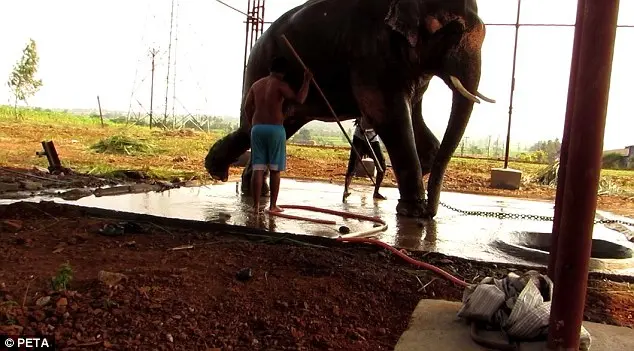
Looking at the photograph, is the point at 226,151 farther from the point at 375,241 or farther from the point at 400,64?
the point at 375,241

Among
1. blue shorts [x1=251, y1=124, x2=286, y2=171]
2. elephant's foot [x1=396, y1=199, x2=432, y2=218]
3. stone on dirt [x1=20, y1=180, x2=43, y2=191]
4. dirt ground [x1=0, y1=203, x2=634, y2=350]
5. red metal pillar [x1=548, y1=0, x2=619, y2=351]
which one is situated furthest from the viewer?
stone on dirt [x1=20, y1=180, x2=43, y2=191]

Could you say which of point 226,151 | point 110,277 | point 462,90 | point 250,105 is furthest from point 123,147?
point 110,277

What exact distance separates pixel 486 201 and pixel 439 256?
4.57 m

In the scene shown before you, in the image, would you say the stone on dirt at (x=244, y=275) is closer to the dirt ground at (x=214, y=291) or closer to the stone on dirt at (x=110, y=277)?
the dirt ground at (x=214, y=291)

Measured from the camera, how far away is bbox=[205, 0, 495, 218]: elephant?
617 centimetres

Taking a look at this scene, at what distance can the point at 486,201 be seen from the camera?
878 centimetres

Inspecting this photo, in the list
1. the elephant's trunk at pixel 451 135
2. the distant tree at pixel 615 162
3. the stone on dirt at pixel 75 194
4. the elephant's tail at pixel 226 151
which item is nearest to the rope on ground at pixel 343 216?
the elephant's trunk at pixel 451 135

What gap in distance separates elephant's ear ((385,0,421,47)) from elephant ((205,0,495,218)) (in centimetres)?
1

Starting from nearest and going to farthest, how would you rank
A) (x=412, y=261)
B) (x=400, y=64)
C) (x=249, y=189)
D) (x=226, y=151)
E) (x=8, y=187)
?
(x=412, y=261) → (x=400, y=64) → (x=8, y=187) → (x=249, y=189) → (x=226, y=151)

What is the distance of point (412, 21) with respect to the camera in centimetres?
610

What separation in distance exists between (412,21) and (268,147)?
6.73ft

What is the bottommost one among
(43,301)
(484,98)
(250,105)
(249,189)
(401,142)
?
(43,301)

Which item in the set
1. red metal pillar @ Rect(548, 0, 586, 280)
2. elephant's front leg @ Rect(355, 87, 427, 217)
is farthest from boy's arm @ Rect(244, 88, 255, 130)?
red metal pillar @ Rect(548, 0, 586, 280)

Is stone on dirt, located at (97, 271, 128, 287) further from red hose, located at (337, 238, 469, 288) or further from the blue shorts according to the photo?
the blue shorts
